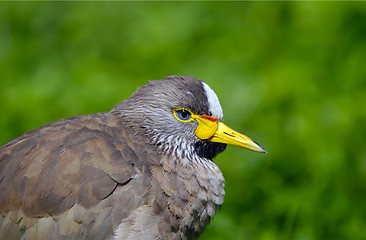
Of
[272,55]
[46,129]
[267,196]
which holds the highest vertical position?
[272,55]

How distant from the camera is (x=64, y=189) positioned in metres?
4.19

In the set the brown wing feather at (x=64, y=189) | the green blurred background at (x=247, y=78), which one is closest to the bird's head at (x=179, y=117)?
the brown wing feather at (x=64, y=189)

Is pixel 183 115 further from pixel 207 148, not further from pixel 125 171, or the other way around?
pixel 125 171

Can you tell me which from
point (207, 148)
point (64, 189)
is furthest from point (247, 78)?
point (64, 189)

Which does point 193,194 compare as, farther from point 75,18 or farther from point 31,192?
point 75,18

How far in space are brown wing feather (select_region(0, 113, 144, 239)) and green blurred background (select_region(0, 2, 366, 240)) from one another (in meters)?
1.57

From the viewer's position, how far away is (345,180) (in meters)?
6.02

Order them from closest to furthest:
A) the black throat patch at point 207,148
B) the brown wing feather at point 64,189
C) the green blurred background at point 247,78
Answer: the brown wing feather at point 64,189 < the black throat patch at point 207,148 < the green blurred background at point 247,78

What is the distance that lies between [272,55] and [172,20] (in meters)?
1.50

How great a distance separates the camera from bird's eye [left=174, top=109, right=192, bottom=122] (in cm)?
475

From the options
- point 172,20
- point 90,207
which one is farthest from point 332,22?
point 90,207

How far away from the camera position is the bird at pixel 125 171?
420 centimetres

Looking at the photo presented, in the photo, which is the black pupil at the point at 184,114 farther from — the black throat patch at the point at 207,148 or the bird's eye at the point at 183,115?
the black throat patch at the point at 207,148

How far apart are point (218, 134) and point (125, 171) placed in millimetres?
855
